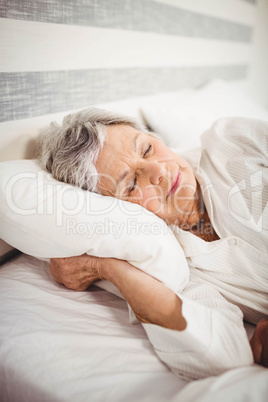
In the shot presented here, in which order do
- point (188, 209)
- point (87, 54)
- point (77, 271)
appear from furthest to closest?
point (87, 54)
point (188, 209)
point (77, 271)

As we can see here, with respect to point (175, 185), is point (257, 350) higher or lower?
lower

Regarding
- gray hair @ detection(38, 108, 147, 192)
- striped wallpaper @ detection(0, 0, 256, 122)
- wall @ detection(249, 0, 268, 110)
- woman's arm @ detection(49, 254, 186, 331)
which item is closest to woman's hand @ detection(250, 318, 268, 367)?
woman's arm @ detection(49, 254, 186, 331)

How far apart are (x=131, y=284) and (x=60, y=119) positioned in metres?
0.74

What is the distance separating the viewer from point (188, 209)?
1.11 meters

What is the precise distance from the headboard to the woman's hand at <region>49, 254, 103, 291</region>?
0.26m

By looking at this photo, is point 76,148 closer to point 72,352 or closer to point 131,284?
point 131,284

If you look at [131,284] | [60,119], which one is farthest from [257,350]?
[60,119]

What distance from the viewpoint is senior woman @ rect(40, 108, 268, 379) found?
757 mm

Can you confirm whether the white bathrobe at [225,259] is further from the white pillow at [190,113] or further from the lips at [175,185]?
the white pillow at [190,113]

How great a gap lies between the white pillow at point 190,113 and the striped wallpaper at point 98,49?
17 cm

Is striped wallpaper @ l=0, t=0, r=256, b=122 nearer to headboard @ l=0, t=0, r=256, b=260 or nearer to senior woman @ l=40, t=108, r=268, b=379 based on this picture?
headboard @ l=0, t=0, r=256, b=260

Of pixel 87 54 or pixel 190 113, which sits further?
pixel 190 113

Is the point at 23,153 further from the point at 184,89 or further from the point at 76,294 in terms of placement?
the point at 184,89

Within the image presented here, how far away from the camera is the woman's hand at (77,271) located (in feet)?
2.89
